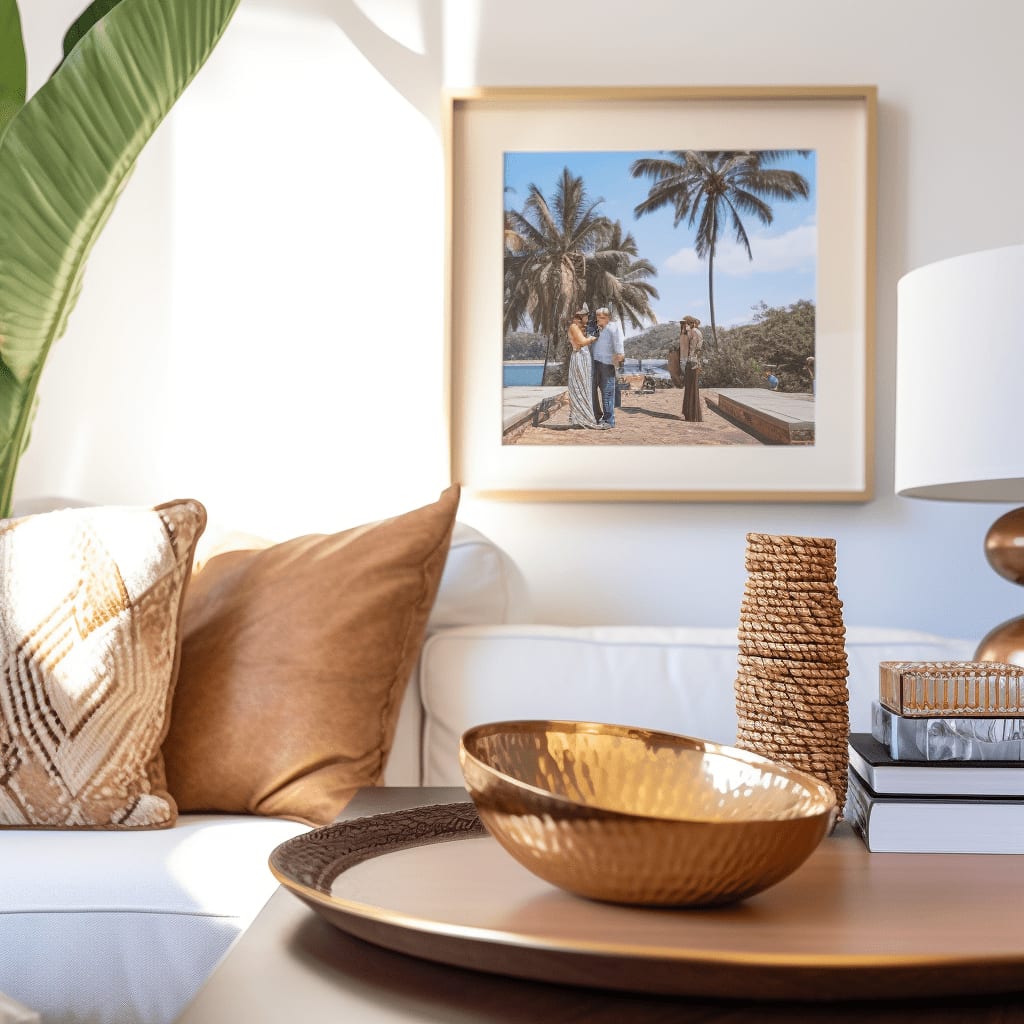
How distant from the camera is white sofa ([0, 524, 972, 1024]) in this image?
1066mm

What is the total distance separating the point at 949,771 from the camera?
2.48 feet

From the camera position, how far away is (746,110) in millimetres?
1907

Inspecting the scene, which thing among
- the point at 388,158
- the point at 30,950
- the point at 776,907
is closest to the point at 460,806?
the point at 776,907

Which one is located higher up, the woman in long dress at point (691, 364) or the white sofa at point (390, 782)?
the woman in long dress at point (691, 364)

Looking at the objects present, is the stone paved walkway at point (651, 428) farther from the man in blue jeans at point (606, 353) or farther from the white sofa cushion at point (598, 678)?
the white sofa cushion at point (598, 678)

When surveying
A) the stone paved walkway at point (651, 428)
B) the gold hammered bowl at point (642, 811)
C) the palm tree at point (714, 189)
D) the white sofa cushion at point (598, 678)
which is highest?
the palm tree at point (714, 189)

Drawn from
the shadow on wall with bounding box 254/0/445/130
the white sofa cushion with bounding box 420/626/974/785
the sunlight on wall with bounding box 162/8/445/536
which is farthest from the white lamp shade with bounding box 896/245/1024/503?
the shadow on wall with bounding box 254/0/445/130

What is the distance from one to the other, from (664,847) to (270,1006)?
0.19 meters

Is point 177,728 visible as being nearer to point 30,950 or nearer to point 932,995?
point 30,950

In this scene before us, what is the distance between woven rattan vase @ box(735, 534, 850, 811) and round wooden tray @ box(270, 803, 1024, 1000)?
0.11 metres

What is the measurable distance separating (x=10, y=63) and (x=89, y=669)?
3.65ft

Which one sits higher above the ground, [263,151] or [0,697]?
[263,151]

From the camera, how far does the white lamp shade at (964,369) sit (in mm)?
1201

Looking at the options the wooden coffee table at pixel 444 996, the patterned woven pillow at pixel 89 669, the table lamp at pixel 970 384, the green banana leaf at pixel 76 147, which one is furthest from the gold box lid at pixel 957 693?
the green banana leaf at pixel 76 147
